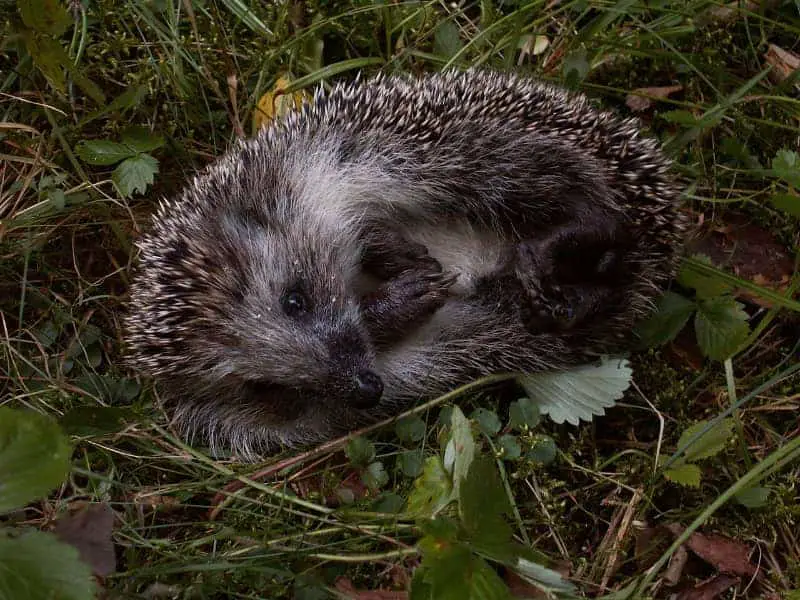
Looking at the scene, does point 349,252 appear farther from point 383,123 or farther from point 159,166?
point 159,166

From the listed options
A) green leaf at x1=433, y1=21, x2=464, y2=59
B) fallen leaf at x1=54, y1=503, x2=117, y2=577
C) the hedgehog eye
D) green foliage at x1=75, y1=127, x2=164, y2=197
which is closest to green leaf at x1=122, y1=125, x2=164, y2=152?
green foliage at x1=75, y1=127, x2=164, y2=197

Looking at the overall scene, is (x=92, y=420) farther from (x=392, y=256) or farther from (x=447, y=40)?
(x=447, y=40)

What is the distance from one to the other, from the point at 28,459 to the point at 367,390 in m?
1.28

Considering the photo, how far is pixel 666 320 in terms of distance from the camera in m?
3.12

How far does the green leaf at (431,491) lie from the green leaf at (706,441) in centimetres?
95

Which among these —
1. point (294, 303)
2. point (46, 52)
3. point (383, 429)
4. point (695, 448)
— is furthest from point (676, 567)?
point (46, 52)

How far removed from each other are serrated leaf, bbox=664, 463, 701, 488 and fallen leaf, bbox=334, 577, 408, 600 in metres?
1.07

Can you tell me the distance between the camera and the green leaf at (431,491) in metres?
Answer: 2.46

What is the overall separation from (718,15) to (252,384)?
2.80 meters

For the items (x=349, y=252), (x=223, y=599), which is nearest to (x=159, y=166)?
(x=349, y=252)

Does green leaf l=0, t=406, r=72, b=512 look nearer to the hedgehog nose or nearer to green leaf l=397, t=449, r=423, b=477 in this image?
the hedgehog nose

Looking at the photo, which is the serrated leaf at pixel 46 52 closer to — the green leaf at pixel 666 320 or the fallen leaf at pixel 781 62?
the green leaf at pixel 666 320

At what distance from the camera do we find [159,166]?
11.9ft

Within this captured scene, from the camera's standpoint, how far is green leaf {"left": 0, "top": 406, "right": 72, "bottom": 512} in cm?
188
